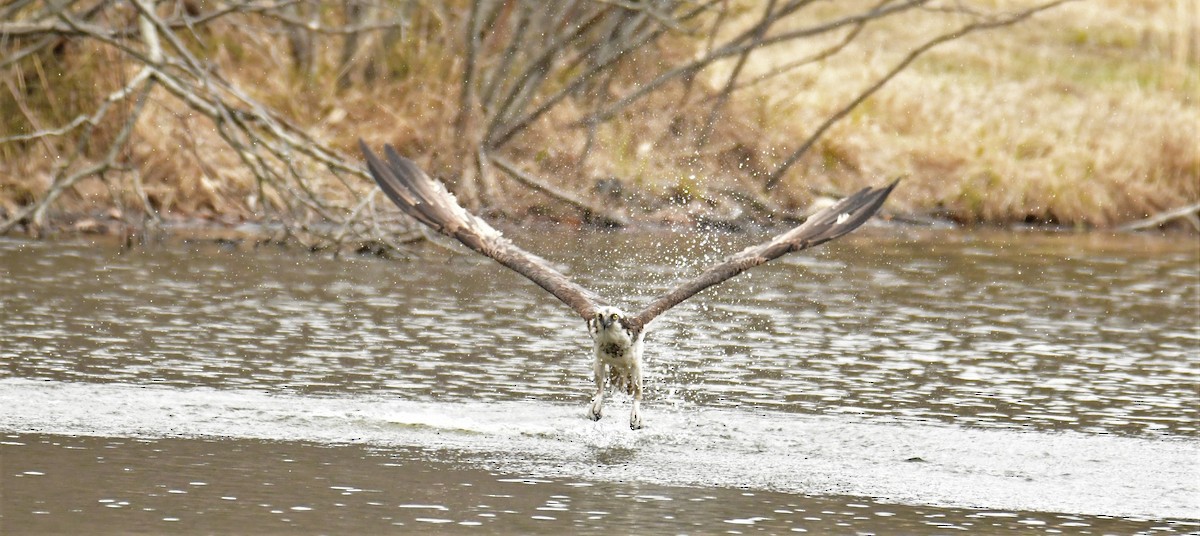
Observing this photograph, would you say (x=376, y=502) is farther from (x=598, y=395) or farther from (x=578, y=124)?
(x=578, y=124)

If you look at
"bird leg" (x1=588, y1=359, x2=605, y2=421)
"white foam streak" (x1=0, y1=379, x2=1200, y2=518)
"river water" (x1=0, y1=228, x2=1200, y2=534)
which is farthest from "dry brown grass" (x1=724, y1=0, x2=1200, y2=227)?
"white foam streak" (x1=0, y1=379, x2=1200, y2=518)

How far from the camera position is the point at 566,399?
1091 centimetres

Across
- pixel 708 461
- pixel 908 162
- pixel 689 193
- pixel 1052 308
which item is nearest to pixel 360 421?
pixel 708 461

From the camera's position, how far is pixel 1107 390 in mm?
11422

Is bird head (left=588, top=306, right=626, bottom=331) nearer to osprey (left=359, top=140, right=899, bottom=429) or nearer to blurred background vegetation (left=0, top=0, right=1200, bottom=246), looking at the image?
osprey (left=359, top=140, right=899, bottom=429)

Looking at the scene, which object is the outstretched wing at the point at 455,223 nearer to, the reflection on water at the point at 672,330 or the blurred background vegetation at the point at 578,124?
the reflection on water at the point at 672,330

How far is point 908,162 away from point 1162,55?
8344 millimetres

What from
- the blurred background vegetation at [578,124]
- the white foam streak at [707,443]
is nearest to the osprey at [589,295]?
the white foam streak at [707,443]

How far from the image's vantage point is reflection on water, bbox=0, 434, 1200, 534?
24.9ft

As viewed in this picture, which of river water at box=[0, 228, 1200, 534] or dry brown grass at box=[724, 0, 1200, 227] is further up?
dry brown grass at box=[724, 0, 1200, 227]

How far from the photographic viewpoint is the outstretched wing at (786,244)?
9.95 meters

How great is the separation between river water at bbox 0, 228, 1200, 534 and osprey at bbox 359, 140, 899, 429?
32 centimetres

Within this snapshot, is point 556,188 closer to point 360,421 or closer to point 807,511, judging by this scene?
point 360,421

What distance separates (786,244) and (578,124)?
10911 millimetres
